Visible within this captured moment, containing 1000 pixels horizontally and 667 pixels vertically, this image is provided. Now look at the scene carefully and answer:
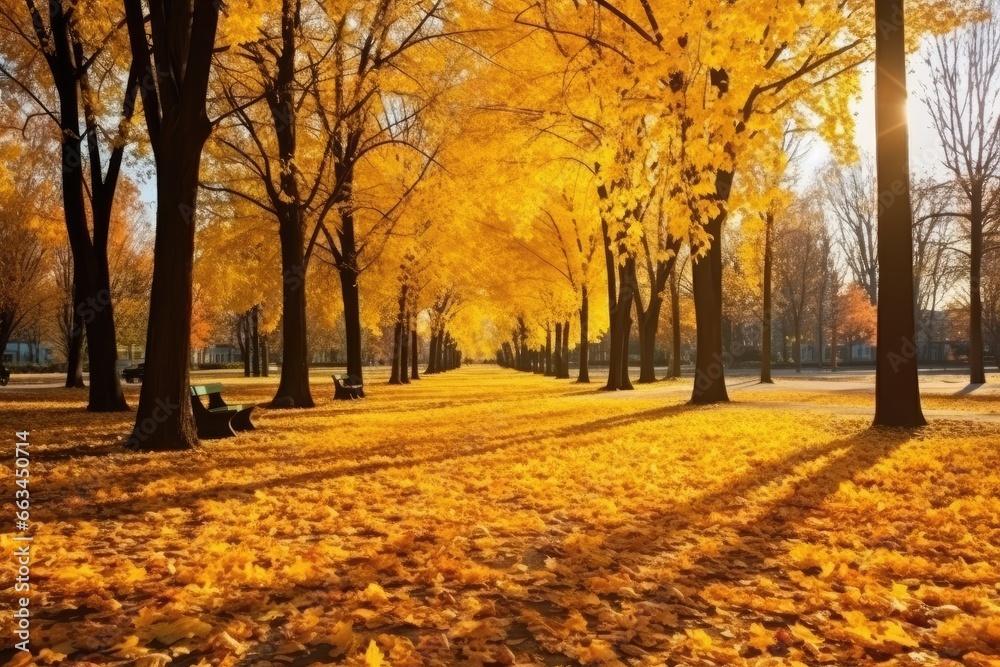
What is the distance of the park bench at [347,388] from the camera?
64.5 feet

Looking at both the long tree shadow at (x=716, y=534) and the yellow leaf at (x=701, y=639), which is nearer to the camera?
the yellow leaf at (x=701, y=639)

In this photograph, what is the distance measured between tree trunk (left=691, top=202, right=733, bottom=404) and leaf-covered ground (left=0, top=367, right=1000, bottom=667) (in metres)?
6.08

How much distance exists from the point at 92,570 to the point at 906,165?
10489mm

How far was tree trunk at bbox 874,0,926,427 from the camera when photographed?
9.44 m

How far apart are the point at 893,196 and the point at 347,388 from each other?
14.8m

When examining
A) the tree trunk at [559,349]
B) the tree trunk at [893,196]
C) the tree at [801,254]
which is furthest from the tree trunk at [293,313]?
the tree at [801,254]

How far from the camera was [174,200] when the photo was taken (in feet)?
27.4

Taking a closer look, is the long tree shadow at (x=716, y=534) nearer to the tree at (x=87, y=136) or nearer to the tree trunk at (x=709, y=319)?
the tree trunk at (x=709, y=319)

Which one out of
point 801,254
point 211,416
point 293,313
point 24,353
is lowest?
point 211,416

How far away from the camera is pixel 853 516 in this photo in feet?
16.8

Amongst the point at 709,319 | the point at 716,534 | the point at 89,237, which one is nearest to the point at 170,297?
the point at 716,534

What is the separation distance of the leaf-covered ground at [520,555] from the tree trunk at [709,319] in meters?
6.08

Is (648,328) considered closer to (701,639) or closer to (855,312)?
(701,639)

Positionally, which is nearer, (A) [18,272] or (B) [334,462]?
(B) [334,462]
